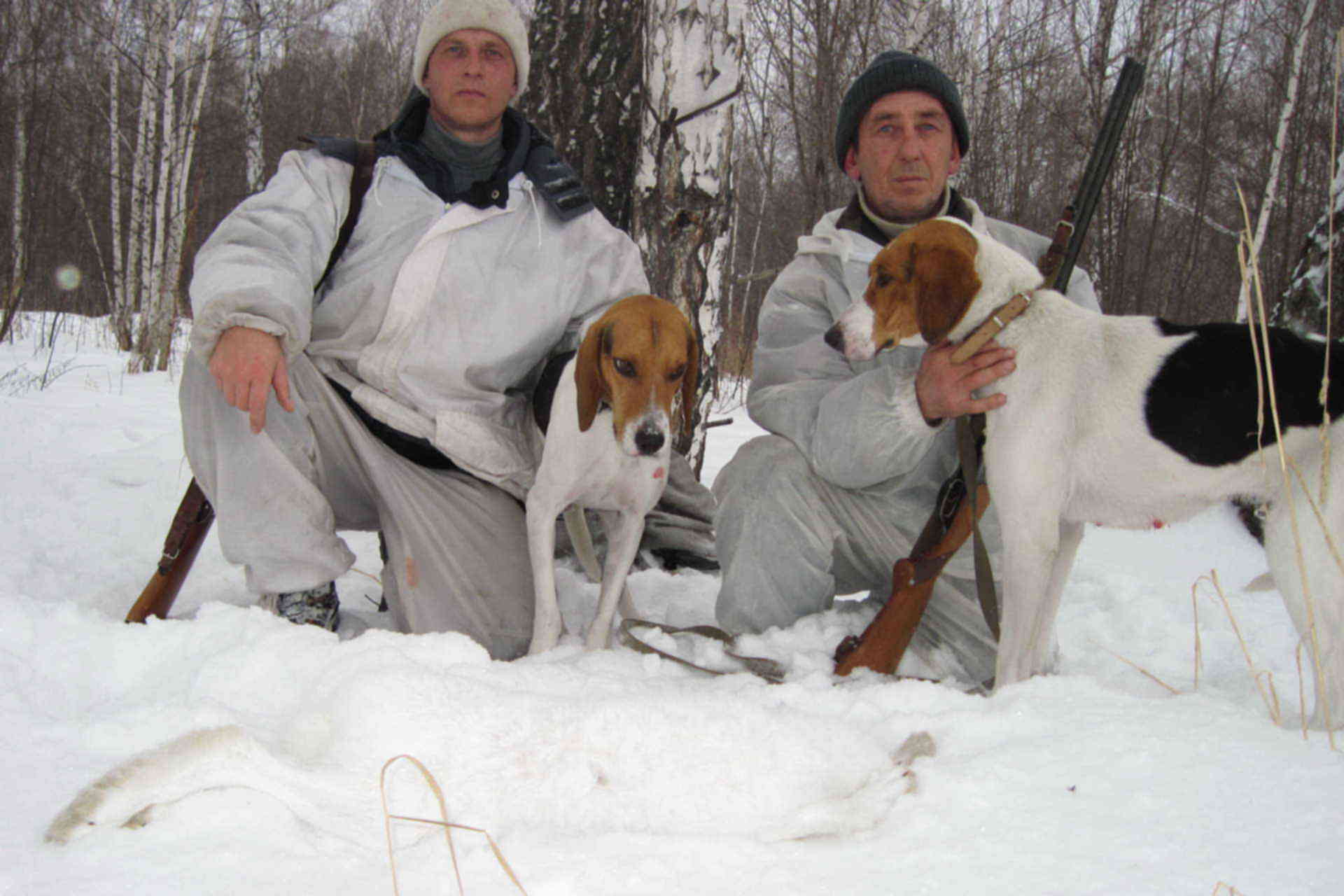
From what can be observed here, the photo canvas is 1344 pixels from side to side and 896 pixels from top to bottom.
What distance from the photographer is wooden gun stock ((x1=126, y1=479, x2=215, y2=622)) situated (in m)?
2.42

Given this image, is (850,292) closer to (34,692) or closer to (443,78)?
(443,78)

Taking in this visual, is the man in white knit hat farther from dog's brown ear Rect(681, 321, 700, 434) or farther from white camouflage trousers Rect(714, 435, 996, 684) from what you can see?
white camouflage trousers Rect(714, 435, 996, 684)

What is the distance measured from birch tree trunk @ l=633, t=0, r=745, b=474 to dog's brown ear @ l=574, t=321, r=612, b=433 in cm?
127

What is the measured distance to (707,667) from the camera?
2.37 m

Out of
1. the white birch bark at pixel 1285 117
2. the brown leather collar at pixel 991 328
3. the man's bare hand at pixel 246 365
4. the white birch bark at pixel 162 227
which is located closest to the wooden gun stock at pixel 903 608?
the brown leather collar at pixel 991 328

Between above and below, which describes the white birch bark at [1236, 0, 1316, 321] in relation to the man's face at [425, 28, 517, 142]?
above

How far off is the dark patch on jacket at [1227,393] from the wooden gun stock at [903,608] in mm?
463

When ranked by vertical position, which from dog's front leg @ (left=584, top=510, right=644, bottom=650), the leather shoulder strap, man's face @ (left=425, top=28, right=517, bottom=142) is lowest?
dog's front leg @ (left=584, top=510, right=644, bottom=650)

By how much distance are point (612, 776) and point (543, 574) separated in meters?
1.19

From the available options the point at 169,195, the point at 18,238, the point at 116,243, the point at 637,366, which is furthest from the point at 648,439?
the point at 116,243

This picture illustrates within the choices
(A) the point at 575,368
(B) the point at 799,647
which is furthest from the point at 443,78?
(B) the point at 799,647

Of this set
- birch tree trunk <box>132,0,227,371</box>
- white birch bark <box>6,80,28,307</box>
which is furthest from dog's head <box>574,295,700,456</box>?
birch tree trunk <box>132,0,227,371</box>

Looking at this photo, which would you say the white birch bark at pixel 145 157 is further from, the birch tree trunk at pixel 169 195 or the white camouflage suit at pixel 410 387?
the white camouflage suit at pixel 410 387

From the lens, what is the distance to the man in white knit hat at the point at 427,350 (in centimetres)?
247
